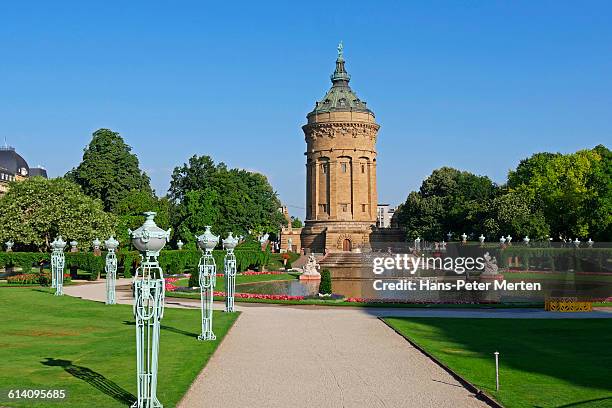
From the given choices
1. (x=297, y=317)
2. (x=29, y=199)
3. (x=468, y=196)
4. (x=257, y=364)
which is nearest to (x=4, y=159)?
(x=29, y=199)

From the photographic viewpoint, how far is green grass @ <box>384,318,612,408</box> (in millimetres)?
13664

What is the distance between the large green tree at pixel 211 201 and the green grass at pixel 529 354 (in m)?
51.0

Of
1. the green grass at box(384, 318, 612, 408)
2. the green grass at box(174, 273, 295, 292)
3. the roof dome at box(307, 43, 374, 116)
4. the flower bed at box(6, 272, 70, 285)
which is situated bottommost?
the green grass at box(384, 318, 612, 408)

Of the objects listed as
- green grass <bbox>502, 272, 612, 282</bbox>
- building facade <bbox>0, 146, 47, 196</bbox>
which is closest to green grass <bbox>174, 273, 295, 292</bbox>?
green grass <bbox>502, 272, 612, 282</bbox>

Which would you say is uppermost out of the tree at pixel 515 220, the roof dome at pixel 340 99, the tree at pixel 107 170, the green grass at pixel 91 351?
the roof dome at pixel 340 99

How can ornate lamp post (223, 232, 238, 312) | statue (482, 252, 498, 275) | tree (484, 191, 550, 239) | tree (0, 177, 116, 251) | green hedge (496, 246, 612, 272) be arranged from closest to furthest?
ornate lamp post (223, 232, 238, 312) → statue (482, 252, 498, 275) → green hedge (496, 246, 612, 272) → tree (0, 177, 116, 251) → tree (484, 191, 550, 239)

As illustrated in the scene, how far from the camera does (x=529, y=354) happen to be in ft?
61.5

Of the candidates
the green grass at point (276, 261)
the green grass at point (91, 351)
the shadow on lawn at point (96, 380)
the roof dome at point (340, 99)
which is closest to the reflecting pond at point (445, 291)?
the green grass at point (91, 351)

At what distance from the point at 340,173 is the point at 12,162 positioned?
6199 centimetres

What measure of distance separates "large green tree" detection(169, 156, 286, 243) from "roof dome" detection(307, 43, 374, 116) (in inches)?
652

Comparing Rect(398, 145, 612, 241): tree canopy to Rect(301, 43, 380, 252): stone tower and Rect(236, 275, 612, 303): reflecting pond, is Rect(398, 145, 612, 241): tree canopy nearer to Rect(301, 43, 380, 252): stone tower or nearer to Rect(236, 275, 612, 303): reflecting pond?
Rect(301, 43, 380, 252): stone tower

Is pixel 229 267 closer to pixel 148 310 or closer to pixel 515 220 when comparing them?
pixel 148 310

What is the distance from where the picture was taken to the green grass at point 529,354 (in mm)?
13664

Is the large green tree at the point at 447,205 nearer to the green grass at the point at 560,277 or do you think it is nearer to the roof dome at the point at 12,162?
the green grass at the point at 560,277
